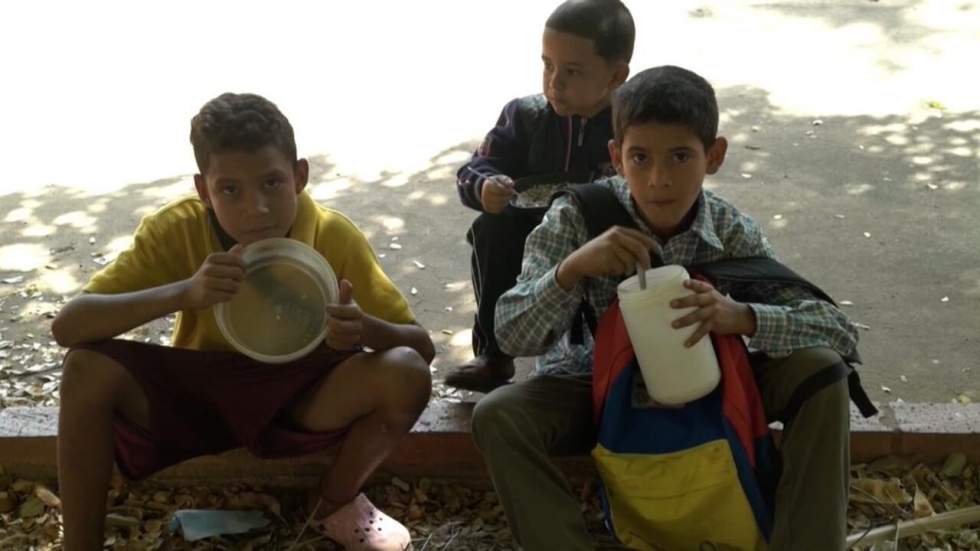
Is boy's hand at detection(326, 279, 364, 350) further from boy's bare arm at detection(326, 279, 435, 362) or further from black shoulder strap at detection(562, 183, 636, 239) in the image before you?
black shoulder strap at detection(562, 183, 636, 239)

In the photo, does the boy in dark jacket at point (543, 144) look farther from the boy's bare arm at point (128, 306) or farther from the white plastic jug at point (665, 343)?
the boy's bare arm at point (128, 306)

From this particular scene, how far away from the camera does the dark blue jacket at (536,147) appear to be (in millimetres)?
3195

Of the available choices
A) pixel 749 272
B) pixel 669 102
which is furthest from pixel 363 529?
pixel 669 102

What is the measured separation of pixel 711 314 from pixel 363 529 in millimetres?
1011

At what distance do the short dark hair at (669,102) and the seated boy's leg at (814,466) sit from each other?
0.55 meters

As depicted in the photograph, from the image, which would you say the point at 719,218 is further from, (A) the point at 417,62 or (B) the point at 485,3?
(B) the point at 485,3

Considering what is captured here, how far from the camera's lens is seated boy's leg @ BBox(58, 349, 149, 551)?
258 cm

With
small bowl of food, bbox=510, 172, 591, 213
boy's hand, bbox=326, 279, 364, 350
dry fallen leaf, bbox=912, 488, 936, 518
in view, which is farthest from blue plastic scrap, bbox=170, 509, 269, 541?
dry fallen leaf, bbox=912, 488, 936, 518

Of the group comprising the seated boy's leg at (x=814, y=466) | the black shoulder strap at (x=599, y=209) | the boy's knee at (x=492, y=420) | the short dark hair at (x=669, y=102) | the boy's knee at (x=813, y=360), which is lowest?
the seated boy's leg at (x=814, y=466)

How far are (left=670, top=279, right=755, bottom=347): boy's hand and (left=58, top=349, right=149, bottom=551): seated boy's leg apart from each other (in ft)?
→ 4.10

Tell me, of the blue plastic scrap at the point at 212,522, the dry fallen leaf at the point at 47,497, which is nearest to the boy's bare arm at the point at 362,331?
the blue plastic scrap at the point at 212,522

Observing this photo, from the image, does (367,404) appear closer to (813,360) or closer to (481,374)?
(481,374)

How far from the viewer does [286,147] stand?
2637 millimetres

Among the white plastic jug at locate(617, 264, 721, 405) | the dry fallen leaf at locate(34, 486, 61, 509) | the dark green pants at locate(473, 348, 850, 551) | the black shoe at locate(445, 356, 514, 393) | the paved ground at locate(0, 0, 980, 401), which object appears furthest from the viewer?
the paved ground at locate(0, 0, 980, 401)
